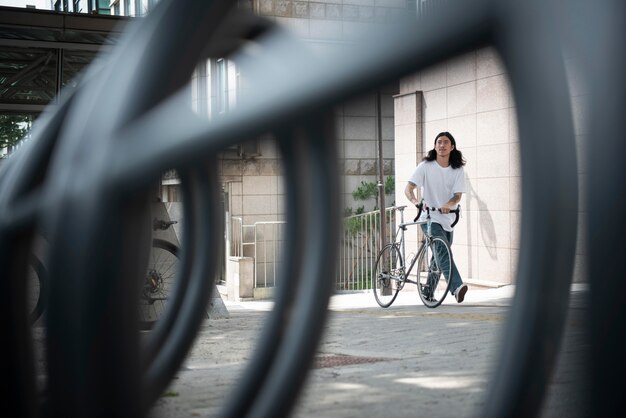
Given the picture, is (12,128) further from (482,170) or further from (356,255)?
(356,255)

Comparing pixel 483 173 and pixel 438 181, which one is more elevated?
pixel 483 173

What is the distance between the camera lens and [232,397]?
5.76 ft

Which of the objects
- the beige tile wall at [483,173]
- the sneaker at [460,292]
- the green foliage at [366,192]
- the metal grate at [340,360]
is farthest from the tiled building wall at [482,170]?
the metal grate at [340,360]

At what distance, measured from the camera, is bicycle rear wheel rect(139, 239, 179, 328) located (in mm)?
7852

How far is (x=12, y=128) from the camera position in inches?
465

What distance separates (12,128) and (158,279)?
4.92 m

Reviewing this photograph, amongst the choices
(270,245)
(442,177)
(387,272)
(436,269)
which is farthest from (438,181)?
(270,245)

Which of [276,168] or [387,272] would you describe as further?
[276,168]

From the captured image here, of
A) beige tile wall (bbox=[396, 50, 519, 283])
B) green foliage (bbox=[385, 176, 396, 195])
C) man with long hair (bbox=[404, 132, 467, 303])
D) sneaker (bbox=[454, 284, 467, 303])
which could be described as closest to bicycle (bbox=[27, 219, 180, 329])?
man with long hair (bbox=[404, 132, 467, 303])

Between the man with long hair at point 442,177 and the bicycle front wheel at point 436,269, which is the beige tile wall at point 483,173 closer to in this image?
the bicycle front wheel at point 436,269

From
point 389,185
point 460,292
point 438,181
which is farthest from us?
point 389,185

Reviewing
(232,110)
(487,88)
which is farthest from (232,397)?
(487,88)

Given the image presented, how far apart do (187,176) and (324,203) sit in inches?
44.4

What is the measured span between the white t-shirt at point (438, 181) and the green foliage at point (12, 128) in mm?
5161
